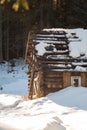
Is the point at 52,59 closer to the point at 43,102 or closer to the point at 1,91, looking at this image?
the point at 43,102

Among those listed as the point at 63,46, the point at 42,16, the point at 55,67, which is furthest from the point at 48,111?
the point at 42,16

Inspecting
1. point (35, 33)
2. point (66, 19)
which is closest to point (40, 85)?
point (35, 33)

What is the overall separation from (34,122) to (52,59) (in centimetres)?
772

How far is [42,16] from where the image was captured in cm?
4100

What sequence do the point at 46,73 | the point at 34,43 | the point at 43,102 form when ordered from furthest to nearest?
the point at 34,43 < the point at 46,73 < the point at 43,102

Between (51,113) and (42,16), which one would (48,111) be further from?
(42,16)

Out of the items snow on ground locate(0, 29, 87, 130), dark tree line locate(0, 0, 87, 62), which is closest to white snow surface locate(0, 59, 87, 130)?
snow on ground locate(0, 29, 87, 130)

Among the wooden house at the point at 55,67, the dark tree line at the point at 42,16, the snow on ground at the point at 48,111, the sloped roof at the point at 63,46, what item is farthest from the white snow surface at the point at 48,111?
the dark tree line at the point at 42,16

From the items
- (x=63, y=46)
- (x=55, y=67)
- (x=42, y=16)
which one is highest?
(x=42, y=16)

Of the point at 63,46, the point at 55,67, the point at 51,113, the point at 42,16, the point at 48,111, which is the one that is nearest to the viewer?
the point at 51,113

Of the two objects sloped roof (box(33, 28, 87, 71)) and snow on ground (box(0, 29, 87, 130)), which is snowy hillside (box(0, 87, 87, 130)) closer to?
snow on ground (box(0, 29, 87, 130))

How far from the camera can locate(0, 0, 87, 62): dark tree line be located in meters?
40.4

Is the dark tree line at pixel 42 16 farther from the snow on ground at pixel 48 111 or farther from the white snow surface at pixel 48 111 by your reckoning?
the white snow surface at pixel 48 111

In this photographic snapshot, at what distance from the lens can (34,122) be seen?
46.3 ft
